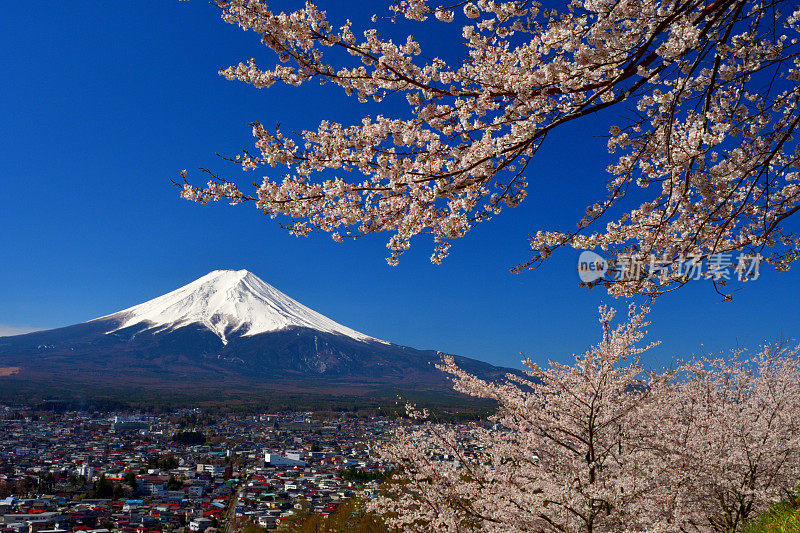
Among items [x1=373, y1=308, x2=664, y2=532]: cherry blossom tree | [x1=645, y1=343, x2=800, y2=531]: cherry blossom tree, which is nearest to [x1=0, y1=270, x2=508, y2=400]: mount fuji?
[x1=645, y1=343, x2=800, y2=531]: cherry blossom tree

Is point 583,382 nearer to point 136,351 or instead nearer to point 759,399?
point 759,399

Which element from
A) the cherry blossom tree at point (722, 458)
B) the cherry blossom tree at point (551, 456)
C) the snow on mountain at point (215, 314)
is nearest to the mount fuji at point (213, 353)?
the snow on mountain at point (215, 314)

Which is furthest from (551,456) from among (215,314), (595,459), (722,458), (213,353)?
(215,314)

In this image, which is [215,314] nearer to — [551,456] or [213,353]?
[213,353]

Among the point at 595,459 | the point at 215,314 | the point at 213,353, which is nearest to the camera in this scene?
the point at 595,459

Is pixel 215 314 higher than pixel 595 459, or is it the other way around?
pixel 215 314

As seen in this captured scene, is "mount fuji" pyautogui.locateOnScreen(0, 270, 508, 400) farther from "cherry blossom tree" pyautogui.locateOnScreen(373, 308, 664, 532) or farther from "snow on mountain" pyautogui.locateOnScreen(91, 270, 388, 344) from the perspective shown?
"cherry blossom tree" pyautogui.locateOnScreen(373, 308, 664, 532)
